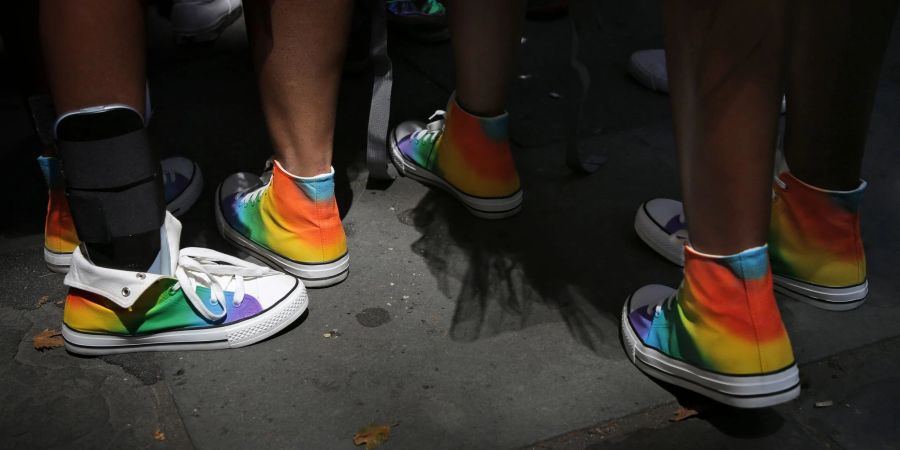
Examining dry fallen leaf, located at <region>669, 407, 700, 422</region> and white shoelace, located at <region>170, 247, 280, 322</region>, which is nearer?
dry fallen leaf, located at <region>669, 407, 700, 422</region>

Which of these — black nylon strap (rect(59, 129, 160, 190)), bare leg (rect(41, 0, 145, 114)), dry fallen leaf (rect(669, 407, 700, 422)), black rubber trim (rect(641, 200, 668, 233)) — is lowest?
dry fallen leaf (rect(669, 407, 700, 422))

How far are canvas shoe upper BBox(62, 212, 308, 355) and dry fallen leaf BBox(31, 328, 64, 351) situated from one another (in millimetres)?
→ 67

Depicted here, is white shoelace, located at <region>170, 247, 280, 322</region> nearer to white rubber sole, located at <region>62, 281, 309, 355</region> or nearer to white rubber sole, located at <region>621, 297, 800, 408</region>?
white rubber sole, located at <region>62, 281, 309, 355</region>

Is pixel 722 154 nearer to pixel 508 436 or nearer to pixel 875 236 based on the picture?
pixel 508 436

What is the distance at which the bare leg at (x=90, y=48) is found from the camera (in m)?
1.55

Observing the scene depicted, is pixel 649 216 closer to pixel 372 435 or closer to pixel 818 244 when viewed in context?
pixel 818 244

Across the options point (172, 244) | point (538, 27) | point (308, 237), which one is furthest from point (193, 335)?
point (538, 27)

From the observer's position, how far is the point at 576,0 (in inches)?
85.6

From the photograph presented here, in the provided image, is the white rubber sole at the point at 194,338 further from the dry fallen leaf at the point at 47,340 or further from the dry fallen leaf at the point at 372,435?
the dry fallen leaf at the point at 372,435

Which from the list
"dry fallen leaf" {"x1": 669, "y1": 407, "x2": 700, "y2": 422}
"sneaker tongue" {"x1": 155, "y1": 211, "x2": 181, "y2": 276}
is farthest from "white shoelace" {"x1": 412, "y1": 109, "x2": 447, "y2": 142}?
"dry fallen leaf" {"x1": 669, "y1": 407, "x2": 700, "y2": 422}

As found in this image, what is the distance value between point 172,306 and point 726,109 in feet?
3.72

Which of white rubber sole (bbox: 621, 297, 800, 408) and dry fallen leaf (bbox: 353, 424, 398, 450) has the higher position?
white rubber sole (bbox: 621, 297, 800, 408)

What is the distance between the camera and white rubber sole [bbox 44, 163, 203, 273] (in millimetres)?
2070

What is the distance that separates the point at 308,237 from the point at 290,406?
0.45 metres
